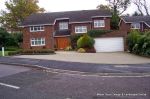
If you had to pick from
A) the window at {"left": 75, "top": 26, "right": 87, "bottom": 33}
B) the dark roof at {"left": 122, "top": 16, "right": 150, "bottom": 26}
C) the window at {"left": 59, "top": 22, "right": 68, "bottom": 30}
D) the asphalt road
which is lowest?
the asphalt road

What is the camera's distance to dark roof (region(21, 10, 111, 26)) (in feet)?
188

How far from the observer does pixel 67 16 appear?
58750 mm

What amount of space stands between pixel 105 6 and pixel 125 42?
34.8 m

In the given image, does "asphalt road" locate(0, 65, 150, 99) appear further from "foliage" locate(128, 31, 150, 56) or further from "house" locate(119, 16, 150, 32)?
"house" locate(119, 16, 150, 32)

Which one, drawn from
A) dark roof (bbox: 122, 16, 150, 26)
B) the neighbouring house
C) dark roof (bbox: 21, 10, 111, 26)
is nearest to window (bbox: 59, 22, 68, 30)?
the neighbouring house

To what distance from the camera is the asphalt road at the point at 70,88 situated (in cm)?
1283

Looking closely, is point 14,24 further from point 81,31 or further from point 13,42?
point 81,31

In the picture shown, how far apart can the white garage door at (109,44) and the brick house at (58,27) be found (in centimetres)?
861

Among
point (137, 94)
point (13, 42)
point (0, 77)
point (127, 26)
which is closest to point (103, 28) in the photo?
point (127, 26)

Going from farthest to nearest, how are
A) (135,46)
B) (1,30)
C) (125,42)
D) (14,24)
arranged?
(14,24), (1,30), (125,42), (135,46)

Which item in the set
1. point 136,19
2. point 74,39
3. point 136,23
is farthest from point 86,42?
point 136,19

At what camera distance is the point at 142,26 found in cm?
6234

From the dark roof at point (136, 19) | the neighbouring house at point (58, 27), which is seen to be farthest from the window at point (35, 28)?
the dark roof at point (136, 19)

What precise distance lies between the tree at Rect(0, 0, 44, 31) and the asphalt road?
60.8m
